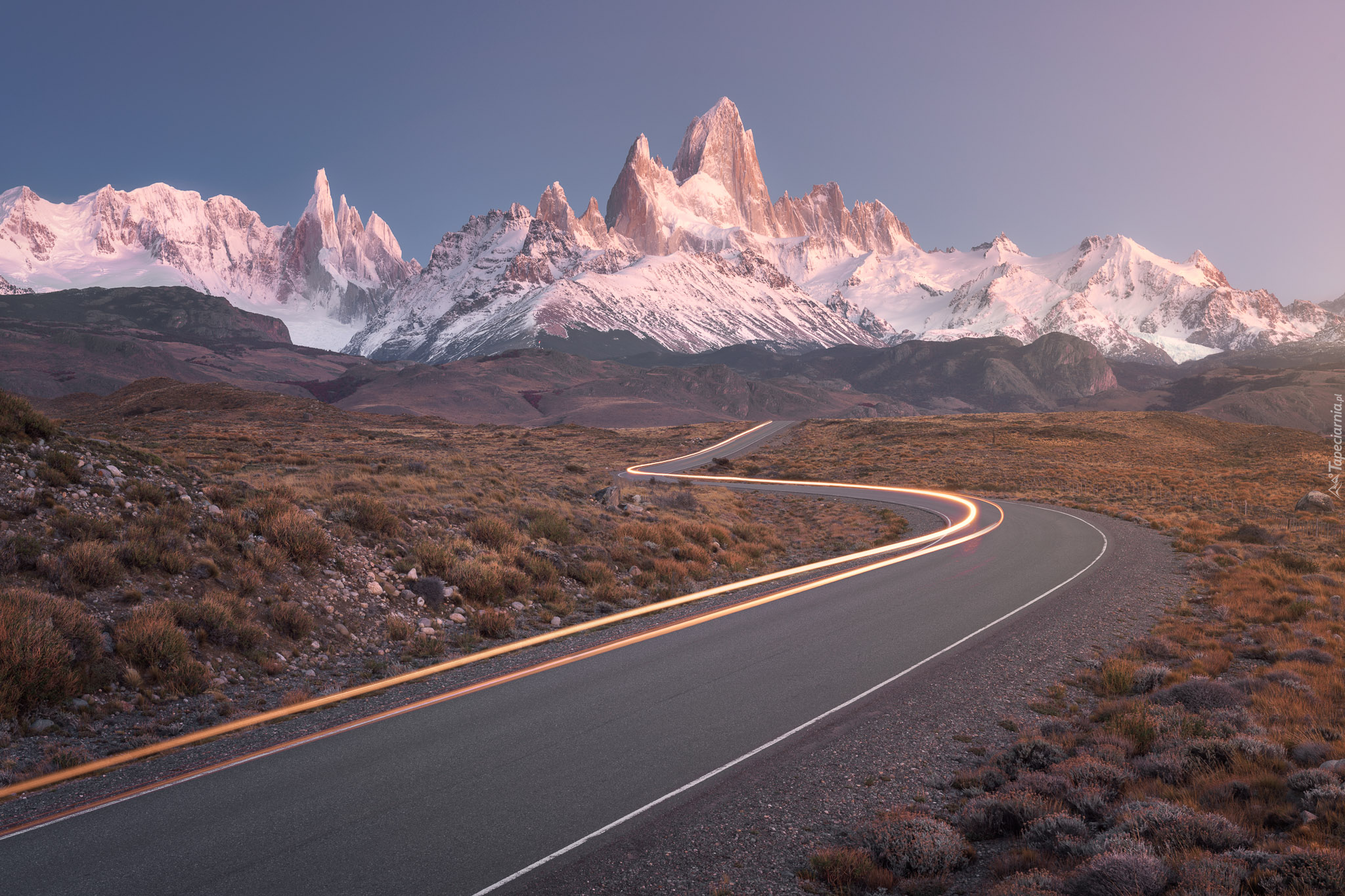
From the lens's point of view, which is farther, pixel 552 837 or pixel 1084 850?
pixel 552 837

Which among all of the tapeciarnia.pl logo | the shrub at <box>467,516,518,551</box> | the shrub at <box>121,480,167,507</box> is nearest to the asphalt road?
the shrub at <box>467,516,518,551</box>

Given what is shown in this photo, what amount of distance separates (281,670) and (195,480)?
7.03 m

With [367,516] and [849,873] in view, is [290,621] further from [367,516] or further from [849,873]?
[849,873]

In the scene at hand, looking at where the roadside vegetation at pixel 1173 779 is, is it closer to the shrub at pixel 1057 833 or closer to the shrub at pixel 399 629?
the shrub at pixel 1057 833

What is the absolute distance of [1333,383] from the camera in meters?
190

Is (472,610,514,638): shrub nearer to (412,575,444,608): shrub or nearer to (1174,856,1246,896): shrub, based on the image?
(412,575,444,608): shrub

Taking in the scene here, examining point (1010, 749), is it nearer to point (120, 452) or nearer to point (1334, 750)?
point (1334, 750)

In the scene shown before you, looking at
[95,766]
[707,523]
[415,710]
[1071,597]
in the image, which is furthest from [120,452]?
[1071,597]

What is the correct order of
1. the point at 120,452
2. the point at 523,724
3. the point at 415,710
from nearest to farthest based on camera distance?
the point at 523,724 < the point at 415,710 < the point at 120,452

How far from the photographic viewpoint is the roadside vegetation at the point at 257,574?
8.45 m

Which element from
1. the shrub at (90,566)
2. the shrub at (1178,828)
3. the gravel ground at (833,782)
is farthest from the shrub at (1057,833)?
the shrub at (90,566)

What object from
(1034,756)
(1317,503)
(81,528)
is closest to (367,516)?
(81,528)

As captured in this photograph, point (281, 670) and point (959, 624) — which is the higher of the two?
point (281, 670)

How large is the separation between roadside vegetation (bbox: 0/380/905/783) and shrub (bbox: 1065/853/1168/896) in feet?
29.5
